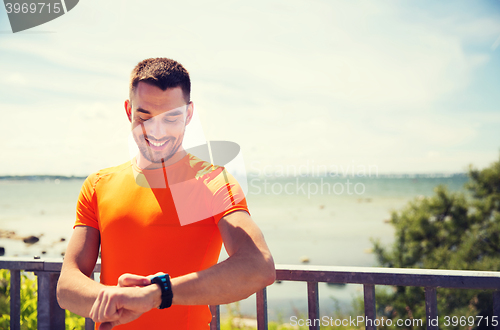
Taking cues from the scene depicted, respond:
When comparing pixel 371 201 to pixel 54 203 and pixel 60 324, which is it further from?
pixel 60 324

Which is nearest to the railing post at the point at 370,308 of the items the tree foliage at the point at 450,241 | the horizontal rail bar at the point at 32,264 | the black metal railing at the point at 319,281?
the black metal railing at the point at 319,281

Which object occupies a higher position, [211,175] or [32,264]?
[211,175]

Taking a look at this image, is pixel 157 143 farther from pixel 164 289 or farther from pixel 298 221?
pixel 298 221

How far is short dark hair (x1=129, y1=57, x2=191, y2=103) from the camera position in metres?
1.24

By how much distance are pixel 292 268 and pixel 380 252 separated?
→ 16.7ft

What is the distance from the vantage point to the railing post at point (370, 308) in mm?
1486

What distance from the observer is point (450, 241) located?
556 cm

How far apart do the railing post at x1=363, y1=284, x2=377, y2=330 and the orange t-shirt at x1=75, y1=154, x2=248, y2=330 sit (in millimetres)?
723

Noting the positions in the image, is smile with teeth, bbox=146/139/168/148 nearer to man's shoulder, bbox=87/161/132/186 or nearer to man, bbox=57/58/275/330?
man, bbox=57/58/275/330

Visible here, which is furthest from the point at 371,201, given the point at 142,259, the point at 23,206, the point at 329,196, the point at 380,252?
the point at 142,259

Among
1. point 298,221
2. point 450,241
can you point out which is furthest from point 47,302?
point 298,221

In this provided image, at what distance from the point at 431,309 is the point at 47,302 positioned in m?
1.97

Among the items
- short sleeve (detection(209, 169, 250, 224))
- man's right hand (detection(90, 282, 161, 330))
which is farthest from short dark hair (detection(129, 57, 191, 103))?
man's right hand (detection(90, 282, 161, 330))

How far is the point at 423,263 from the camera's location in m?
5.57
